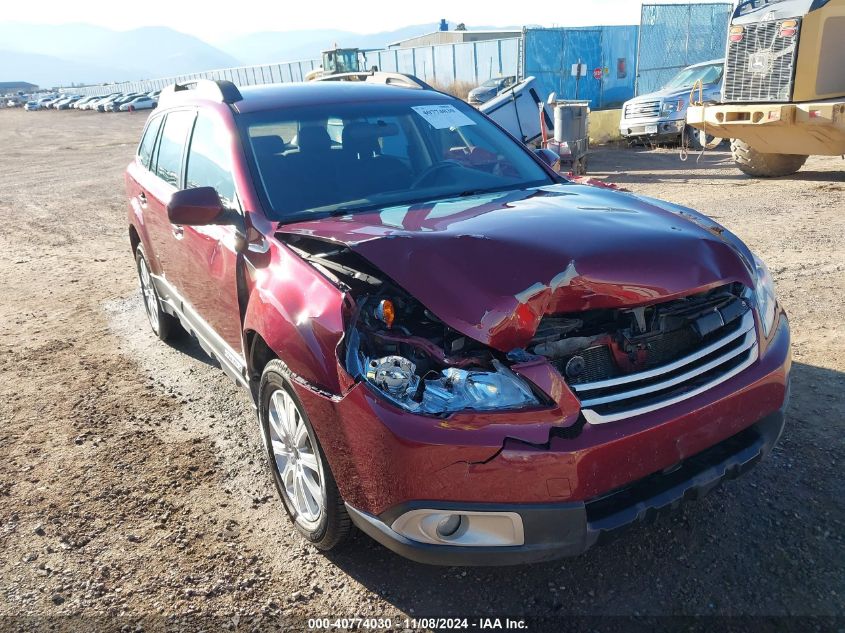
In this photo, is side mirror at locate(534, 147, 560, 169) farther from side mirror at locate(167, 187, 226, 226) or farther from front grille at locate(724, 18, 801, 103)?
front grille at locate(724, 18, 801, 103)

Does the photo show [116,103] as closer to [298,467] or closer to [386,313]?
[298,467]

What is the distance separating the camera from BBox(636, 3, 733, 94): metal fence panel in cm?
2062

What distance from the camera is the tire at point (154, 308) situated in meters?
5.25

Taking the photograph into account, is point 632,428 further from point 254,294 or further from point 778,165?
point 778,165

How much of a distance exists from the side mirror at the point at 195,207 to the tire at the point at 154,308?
2.24m

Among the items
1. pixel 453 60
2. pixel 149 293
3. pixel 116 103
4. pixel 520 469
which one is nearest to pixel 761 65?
pixel 149 293

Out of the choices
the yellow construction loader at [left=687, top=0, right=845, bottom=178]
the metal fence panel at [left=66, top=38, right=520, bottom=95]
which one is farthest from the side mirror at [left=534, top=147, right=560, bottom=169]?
the metal fence panel at [left=66, top=38, right=520, bottom=95]

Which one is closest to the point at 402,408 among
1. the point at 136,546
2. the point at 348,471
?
the point at 348,471

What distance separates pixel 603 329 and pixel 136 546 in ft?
7.18

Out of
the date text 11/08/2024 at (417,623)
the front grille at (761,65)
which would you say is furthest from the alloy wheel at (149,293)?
the front grille at (761,65)

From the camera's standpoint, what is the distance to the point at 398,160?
373 cm

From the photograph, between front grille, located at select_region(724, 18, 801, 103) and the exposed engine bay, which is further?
front grille, located at select_region(724, 18, 801, 103)

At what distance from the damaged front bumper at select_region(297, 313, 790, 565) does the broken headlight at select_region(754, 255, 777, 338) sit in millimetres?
513

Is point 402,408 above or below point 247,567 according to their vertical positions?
above
